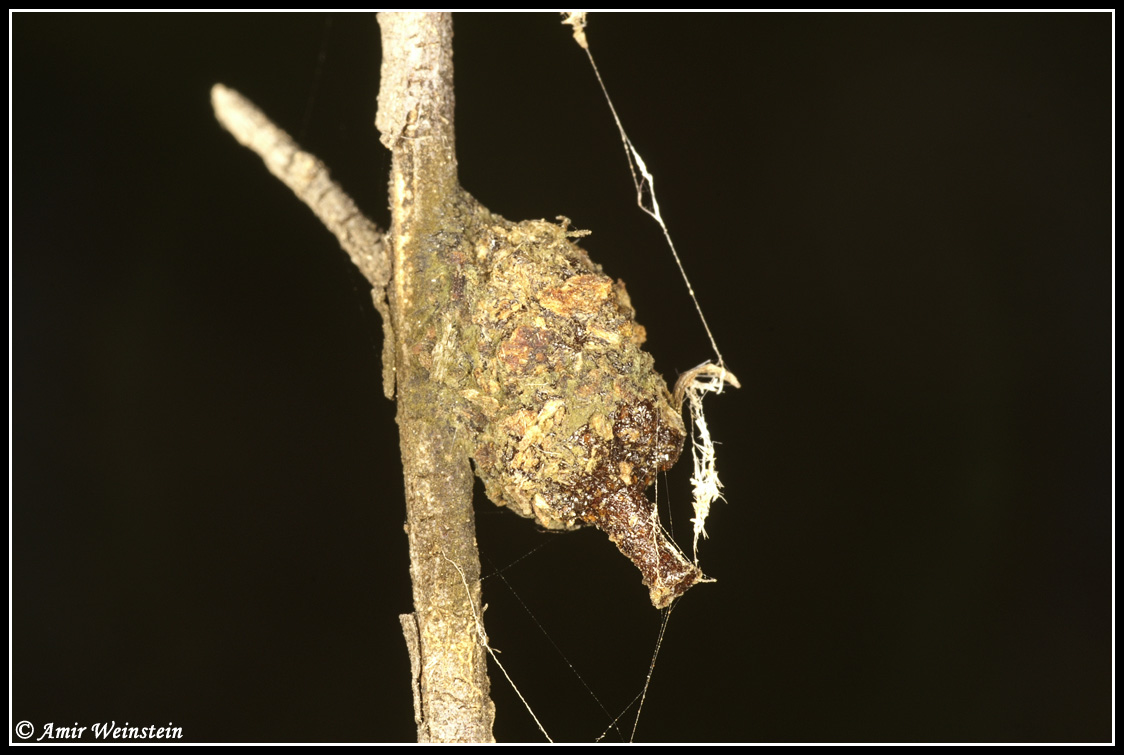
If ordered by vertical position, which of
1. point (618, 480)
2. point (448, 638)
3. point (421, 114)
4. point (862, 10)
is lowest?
point (448, 638)

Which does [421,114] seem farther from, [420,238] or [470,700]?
[470,700]

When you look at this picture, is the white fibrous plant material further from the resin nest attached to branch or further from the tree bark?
the tree bark

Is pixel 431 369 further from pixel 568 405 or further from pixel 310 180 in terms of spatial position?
pixel 310 180

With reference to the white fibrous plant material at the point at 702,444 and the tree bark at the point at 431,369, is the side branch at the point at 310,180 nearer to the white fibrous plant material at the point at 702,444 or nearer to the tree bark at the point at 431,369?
the tree bark at the point at 431,369

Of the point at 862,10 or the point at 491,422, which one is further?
the point at 862,10

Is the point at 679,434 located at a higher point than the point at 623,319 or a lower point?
lower

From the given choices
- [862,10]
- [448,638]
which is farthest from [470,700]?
[862,10]

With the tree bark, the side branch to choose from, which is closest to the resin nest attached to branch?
the tree bark

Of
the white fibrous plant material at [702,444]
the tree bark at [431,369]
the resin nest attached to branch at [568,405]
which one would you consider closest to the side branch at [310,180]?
the tree bark at [431,369]
